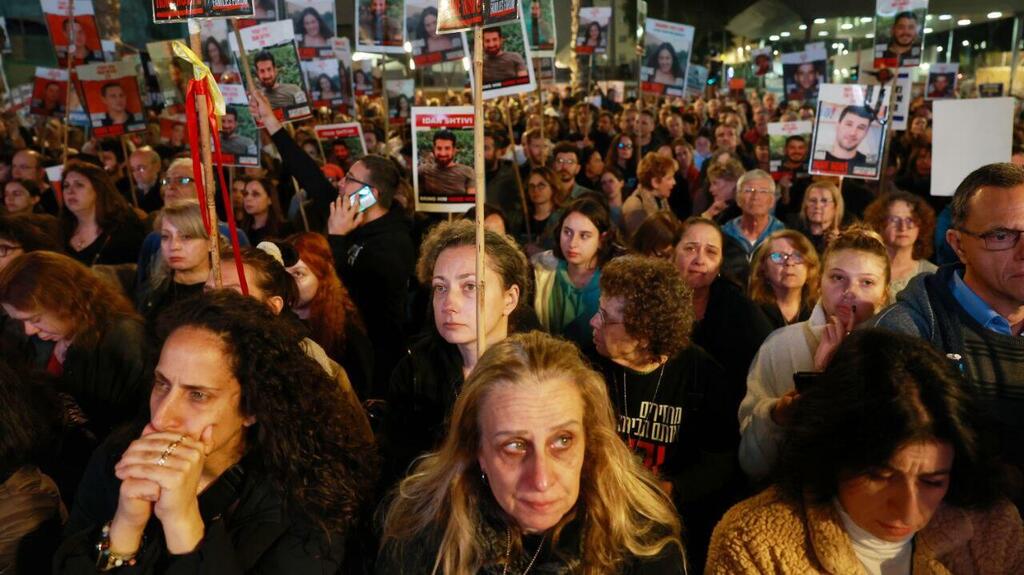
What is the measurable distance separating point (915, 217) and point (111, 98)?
22.9 ft

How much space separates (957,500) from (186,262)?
3.36 meters

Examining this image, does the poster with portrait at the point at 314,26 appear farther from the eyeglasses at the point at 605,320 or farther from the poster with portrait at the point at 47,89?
the eyeglasses at the point at 605,320

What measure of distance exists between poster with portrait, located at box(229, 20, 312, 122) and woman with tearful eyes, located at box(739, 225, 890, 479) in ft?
14.1

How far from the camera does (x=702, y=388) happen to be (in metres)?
2.94

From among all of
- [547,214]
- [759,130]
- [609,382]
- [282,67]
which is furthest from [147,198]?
[759,130]

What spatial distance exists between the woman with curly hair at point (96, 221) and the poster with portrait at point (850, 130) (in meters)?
4.83

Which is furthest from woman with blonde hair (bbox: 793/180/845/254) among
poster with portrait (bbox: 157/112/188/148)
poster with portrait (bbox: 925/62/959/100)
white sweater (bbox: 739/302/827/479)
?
poster with portrait (bbox: 925/62/959/100)

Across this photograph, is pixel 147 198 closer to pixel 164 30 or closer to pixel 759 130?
pixel 759 130

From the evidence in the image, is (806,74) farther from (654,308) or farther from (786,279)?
(654,308)

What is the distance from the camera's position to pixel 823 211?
18.7 feet

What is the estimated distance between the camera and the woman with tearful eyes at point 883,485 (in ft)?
6.31

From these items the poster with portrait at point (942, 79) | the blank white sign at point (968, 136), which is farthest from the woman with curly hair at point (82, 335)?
the poster with portrait at point (942, 79)

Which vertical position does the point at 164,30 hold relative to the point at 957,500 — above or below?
above

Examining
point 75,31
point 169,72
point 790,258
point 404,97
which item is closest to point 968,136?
point 790,258
